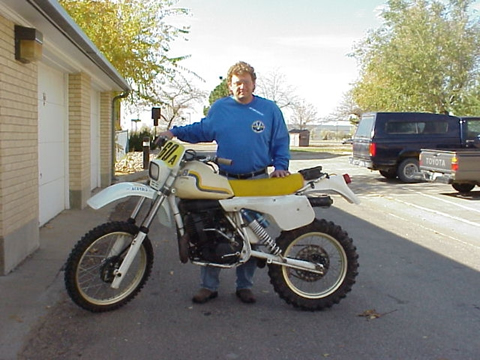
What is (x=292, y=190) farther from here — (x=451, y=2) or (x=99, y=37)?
(x=451, y=2)

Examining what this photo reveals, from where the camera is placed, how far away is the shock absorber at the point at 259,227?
4.70 meters

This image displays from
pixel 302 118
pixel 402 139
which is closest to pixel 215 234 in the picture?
pixel 402 139

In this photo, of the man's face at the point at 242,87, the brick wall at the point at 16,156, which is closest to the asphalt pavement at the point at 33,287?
the brick wall at the point at 16,156

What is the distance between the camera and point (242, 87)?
4.78m

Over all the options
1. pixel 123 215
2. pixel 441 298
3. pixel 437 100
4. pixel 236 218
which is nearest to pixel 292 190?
pixel 236 218

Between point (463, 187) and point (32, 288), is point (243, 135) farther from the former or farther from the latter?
point (463, 187)

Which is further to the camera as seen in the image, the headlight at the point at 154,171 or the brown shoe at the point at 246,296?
the brown shoe at the point at 246,296

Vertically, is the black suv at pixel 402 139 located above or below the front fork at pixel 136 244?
above

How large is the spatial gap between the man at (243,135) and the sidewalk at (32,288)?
129cm

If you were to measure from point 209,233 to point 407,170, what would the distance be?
1323cm

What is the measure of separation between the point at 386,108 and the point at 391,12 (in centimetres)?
485

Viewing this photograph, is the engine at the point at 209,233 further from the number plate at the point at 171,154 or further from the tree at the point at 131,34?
the tree at the point at 131,34

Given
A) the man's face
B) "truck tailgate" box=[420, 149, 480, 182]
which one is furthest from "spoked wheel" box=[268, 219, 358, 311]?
"truck tailgate" box=[420, 149, 480, 182]

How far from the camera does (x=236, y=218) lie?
15.2 feet
